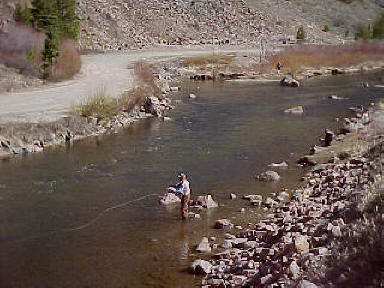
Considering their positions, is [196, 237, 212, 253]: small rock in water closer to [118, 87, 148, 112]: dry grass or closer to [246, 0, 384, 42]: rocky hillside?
[118, 87, 148, 112]: dry grass

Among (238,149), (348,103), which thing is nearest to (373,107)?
(348,103)

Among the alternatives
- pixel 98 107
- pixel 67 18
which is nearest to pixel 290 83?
pixel 67 18

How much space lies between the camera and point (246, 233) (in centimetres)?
1692

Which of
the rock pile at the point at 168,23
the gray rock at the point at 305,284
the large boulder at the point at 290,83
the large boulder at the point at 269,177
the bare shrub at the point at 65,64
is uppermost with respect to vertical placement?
the rock pile at the point at 168,23

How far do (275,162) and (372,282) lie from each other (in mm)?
15704

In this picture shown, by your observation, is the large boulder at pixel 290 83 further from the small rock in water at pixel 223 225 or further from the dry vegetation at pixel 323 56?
the small rock in water at pixel 223 225

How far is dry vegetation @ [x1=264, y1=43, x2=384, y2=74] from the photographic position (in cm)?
6444

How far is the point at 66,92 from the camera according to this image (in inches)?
1435

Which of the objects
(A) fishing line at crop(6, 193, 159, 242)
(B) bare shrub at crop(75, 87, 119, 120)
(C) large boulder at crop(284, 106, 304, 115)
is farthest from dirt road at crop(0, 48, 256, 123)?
(A) fishing line at crop(6, 193, 159, 242)

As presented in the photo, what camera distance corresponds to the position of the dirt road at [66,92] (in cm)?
3000

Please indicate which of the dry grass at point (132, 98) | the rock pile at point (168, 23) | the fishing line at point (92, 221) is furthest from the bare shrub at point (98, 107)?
the rock pile at point (168, 23)

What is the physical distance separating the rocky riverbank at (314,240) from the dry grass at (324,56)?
42415 mm

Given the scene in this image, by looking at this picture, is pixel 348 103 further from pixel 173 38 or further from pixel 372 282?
pixel 173 38

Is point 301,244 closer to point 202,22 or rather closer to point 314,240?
point 314,240
